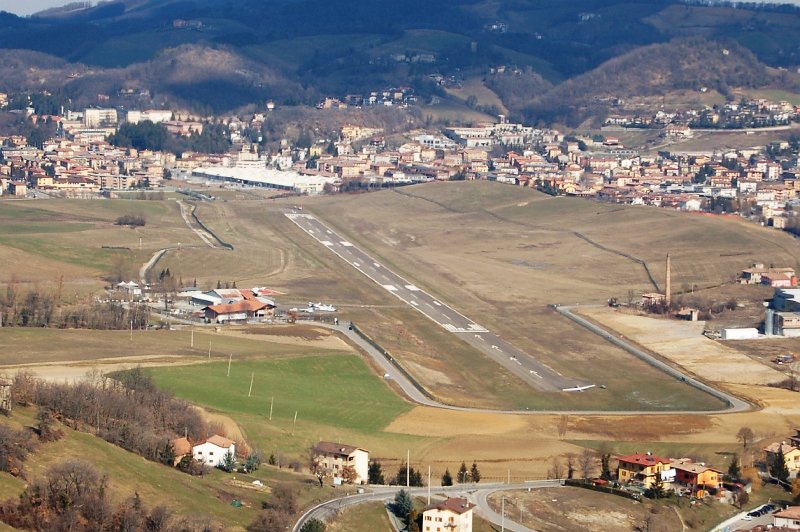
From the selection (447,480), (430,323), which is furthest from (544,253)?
(447,480)

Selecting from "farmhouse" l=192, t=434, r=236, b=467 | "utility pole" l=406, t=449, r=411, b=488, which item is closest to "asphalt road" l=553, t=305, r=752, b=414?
"utility pole" l=406, t=449, r=411, b=488

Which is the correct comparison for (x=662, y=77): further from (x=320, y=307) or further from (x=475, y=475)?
(x=475, y=475)

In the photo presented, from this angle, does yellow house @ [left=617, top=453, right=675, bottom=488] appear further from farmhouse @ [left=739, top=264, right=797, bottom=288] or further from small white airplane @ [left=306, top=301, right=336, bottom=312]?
farmhouse @ [left=739, top=264, right=797, bottom=288]

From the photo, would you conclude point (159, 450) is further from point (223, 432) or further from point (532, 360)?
point (532, 360)

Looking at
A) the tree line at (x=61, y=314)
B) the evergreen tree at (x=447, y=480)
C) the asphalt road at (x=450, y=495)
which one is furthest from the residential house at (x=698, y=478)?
the tree line at (x=61, y=314)

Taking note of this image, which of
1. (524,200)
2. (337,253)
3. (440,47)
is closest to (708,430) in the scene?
(337,253)

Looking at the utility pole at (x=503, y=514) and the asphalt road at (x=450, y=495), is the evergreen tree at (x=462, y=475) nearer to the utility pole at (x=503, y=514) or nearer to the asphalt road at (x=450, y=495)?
the asphalt road at (x=450, y=495)

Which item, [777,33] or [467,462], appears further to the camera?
[777,33]
